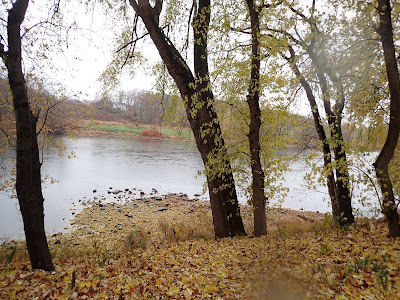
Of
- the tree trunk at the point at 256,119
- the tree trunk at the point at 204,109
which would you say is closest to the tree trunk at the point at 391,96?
the tree trunk at the point at 256,119

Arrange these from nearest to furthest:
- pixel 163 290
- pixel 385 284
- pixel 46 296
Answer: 1. pixel 385 284
2. pixel 46 296
3. pixel 163 290

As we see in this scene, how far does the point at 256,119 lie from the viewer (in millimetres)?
5336

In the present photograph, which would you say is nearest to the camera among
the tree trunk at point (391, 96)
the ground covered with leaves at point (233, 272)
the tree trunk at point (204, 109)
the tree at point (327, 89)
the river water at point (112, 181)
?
the ground covered with leaves at point (233, 272)

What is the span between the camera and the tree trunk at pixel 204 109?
5672 mm

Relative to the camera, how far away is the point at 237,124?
271 inches

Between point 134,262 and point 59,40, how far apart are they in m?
4.54

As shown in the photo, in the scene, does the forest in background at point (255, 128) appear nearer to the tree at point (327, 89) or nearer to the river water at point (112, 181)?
the tree at point (327, 89)

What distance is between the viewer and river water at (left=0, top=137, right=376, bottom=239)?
11.2m

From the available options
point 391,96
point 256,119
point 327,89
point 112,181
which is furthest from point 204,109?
point 112,181

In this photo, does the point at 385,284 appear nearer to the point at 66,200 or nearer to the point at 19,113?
the point at 19,113

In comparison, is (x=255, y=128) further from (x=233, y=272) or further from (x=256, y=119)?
(x=233, y=272)

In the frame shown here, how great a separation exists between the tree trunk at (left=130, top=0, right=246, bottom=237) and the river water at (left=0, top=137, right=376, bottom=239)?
9.46ft

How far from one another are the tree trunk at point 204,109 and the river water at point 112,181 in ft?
9.46

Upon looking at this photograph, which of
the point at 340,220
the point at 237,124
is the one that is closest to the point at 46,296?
the point at 237,124
